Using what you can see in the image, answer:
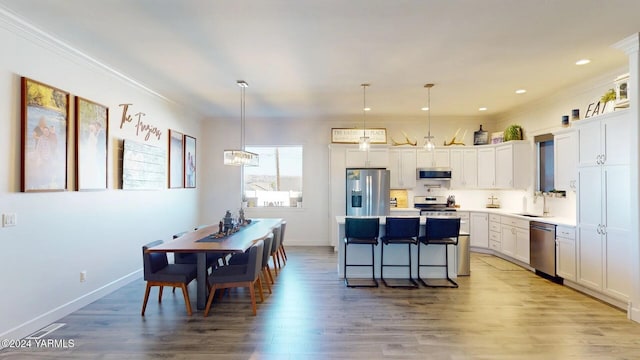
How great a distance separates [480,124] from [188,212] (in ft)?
21.7

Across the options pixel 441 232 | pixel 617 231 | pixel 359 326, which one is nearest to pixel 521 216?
pixel 617 231

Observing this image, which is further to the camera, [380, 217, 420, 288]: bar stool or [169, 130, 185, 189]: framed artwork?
[169, 130, 185, 189]: framed artwork

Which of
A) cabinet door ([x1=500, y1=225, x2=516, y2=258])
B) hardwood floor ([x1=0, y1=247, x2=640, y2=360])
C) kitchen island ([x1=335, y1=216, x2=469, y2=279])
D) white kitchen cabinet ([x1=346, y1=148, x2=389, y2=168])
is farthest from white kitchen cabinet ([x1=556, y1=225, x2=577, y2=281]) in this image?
white kitchen cabinet ([x1=346, y1=148, x2=389, y2=168])

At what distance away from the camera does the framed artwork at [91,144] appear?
363cm

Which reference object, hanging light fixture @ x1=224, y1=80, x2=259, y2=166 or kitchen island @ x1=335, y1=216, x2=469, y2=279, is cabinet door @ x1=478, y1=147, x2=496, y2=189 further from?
hanging light fixture @ x1=224, y1=80, x2=259, y2=166

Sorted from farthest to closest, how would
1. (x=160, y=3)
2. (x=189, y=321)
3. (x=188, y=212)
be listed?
(x=188, y=212) < (x=189, y=321) < (x=160, y=3)

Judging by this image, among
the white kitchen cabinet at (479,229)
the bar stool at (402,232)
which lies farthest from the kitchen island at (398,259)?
the white kitchen cabinet at (479,229)

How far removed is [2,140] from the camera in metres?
2.80

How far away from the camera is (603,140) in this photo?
3.79 meters

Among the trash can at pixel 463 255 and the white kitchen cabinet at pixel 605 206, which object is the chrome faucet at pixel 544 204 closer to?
the white kitchen cabinet at pixel 605 206

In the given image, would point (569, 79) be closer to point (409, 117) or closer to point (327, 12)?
point (409, 117)

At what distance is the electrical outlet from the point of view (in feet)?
9.27

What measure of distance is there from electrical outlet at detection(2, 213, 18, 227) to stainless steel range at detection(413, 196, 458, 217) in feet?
20.3

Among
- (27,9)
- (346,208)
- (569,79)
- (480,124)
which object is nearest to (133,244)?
(27,9)
